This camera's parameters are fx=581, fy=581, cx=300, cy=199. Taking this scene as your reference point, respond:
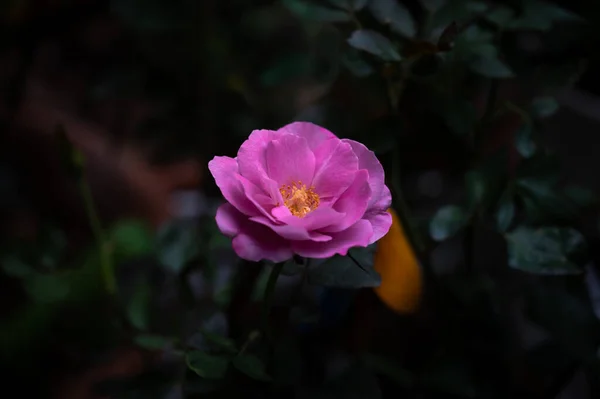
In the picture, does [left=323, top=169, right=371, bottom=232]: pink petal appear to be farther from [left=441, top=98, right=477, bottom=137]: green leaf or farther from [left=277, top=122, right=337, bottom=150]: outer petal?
[left=441, top=98, right=477, bottom=137]: green leaf

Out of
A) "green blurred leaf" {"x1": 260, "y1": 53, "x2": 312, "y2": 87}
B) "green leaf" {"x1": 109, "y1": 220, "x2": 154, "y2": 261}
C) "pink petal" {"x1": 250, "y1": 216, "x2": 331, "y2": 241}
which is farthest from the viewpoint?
"green leaf" {"x1": 109, "y1": 220, "x2": 154, "y2": 261}

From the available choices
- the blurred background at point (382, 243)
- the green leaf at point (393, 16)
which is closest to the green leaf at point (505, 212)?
the blurred background at point (382, 243)

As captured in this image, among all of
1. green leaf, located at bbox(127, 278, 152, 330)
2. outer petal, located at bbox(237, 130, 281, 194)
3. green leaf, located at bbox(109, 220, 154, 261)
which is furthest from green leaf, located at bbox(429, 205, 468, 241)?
green leaf, located at bbox(109, 220, 154, 261)

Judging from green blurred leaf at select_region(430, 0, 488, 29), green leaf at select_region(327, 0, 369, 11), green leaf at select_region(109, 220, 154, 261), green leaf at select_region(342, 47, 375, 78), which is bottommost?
green leaf at select_region(109, 220, 154, 261)

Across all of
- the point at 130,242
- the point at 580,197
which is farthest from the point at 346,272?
the point at 130,242

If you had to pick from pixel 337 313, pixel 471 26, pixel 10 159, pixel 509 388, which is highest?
pixel 471 26

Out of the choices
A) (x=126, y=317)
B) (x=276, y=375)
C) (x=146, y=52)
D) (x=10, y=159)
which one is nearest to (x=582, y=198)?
(x=276, y=375)

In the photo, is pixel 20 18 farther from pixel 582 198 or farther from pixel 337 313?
pixel 582 198
